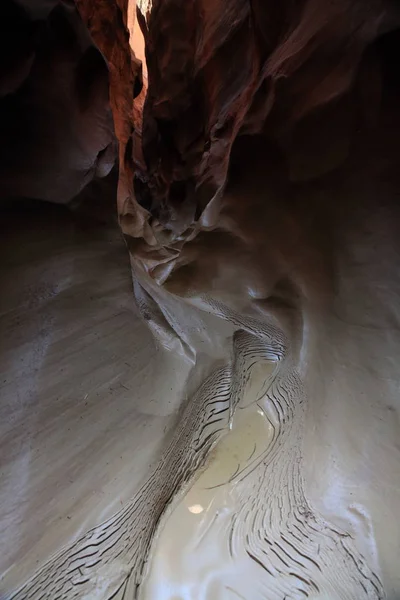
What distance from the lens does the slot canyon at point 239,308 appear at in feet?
2.52

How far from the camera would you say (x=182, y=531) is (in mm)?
1076

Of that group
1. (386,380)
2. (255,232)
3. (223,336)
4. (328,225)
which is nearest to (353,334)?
(386,380)

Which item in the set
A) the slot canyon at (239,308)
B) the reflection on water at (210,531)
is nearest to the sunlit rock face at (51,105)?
the slot canyon at (239,308)

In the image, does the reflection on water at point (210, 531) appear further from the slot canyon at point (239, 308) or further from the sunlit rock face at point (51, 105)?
the sunlit rock face at point (51, 105)

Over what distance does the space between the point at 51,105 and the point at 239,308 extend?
0.79 meters

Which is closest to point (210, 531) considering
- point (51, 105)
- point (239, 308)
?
point (239, 308)

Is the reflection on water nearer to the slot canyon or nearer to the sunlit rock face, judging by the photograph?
the slot canyon

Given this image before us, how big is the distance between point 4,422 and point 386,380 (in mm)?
723

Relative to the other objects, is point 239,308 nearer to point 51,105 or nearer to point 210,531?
point 210,531

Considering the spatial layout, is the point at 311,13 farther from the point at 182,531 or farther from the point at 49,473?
the point at 182,531

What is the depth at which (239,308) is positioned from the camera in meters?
1.36

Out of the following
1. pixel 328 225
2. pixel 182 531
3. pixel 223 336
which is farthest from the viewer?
pixel 223 336

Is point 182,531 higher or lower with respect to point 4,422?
lower

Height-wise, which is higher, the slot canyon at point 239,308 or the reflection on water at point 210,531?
the slot canyon at point 239,308
